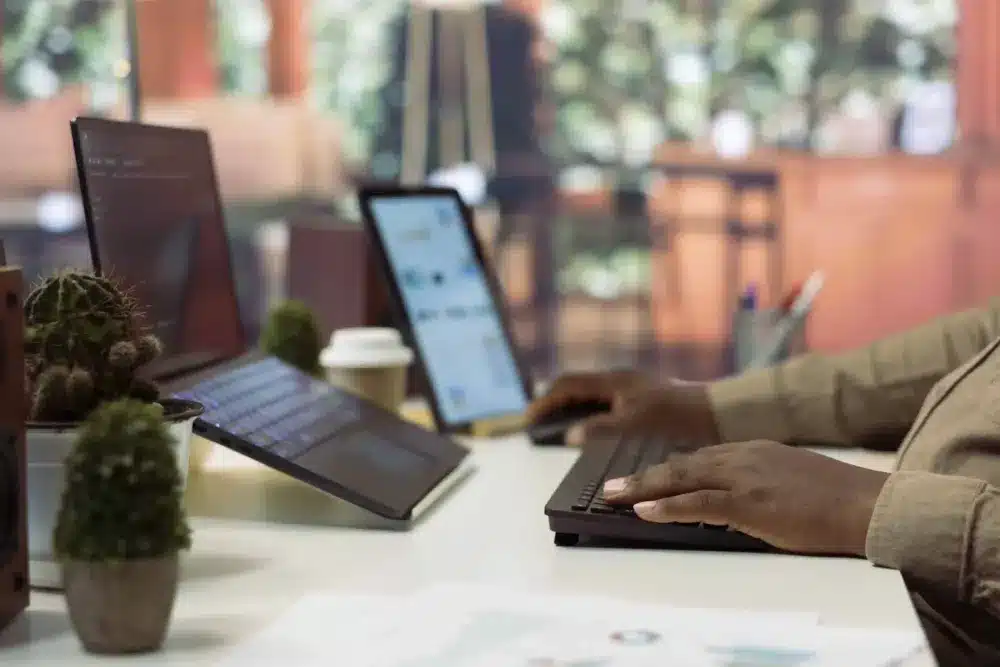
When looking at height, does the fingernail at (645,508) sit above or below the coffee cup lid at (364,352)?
below

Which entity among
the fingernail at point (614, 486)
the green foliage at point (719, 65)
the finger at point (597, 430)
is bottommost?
the finger at point (597, 430)

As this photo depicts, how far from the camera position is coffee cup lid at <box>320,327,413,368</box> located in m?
1.36

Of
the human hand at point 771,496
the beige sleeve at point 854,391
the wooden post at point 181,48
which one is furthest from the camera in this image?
the wooden post at point 181,48

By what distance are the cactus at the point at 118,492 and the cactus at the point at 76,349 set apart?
0.42 feet

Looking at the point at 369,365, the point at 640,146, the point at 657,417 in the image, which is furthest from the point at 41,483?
the point at 640,146

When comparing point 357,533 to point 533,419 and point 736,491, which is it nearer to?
point 736,491

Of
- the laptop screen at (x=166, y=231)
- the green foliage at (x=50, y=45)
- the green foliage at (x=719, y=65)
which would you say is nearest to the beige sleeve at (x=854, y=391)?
the laptop screen at (x=166, y=231)

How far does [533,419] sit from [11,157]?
3.76 m

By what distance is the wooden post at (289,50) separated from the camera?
4629 millimetres

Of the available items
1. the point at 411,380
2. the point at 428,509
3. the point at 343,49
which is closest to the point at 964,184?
the point at 343,49

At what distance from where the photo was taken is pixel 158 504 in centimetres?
62

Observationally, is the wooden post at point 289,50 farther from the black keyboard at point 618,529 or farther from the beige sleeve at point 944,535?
the beige sleeve at point 944,535

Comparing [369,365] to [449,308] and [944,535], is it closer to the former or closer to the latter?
[449,308]

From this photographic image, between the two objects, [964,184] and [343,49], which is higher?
[343,49]
